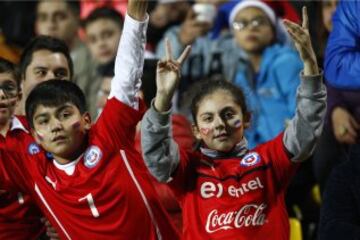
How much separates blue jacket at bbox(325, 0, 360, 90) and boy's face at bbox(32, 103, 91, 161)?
108 centimetres

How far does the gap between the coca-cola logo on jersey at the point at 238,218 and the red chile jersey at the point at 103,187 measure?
297 mm

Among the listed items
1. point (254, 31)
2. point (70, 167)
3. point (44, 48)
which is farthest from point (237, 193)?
point (254, 31)

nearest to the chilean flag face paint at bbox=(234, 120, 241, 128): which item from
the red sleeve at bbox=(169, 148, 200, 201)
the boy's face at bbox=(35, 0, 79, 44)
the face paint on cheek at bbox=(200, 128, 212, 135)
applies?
the face paint on cheek at bbox=(200, 128, 212, 135)

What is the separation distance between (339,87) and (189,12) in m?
2.17

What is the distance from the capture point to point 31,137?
4.05 m

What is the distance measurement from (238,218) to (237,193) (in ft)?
0.32

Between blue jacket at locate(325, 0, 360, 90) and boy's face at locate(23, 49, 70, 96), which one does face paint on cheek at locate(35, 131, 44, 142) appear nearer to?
boy's face at locate(23, 49, 70, 96)

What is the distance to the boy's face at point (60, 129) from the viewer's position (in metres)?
3.79

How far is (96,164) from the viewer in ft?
12.6

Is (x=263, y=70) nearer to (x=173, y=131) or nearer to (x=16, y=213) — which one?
(x=173, y=131)

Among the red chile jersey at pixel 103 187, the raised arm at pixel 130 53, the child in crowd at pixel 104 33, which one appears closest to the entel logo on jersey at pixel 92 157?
the red chile jersey at pixel 103 187

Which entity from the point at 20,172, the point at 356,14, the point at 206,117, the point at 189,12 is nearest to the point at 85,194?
the point at 20,172

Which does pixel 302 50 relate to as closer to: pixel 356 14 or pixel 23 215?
pixel 356 14

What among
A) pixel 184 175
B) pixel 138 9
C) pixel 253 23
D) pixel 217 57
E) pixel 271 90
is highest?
pixel 138 9
